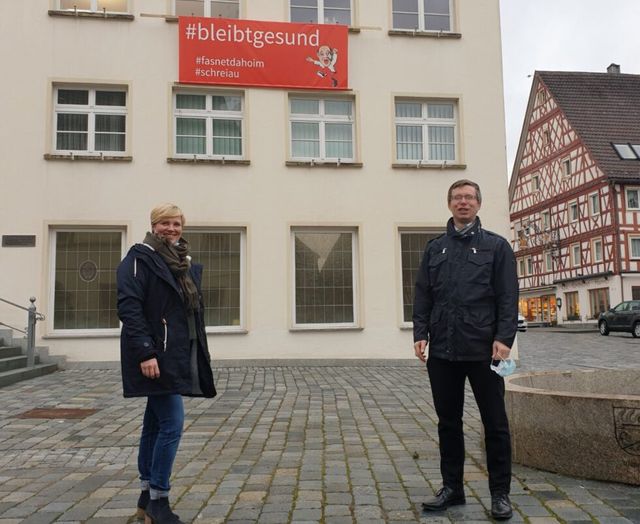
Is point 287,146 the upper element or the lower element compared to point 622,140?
lower

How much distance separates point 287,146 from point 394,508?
10389 mm

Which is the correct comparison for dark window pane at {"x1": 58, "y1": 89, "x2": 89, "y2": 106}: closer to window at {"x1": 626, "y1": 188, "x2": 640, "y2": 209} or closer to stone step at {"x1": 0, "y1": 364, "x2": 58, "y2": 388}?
stone step at {"x1": 0, "y1": 364, "x2": 58, "y2": 388}

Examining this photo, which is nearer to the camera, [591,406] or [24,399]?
[591,406]

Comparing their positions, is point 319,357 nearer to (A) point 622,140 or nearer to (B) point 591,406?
(B) point 591,406

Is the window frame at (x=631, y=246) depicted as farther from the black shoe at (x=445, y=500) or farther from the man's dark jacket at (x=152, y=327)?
the man's dark jacket at (x=152, y=327)

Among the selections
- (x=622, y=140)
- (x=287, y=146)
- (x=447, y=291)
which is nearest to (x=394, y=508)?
(x=447, y=291)

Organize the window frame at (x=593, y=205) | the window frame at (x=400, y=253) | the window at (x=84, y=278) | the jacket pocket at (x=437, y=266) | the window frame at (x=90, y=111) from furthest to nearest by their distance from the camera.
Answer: the window frame at (x=593, y=205), the window frame at (x=400, y=253), the window frame at (x=90, y=111), the window at (x=84, y=278), the jacket pocket at (x=437, y=266)

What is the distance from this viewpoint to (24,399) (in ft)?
27.7

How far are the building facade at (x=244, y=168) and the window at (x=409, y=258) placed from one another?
0.12 feet

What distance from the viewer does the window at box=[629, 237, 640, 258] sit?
115 feet

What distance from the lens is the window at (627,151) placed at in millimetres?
36031

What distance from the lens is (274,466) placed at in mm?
4961

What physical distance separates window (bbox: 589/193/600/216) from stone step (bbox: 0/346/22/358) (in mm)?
33338

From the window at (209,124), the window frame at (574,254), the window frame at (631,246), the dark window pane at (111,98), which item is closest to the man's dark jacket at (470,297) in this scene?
the window at (209,124)
